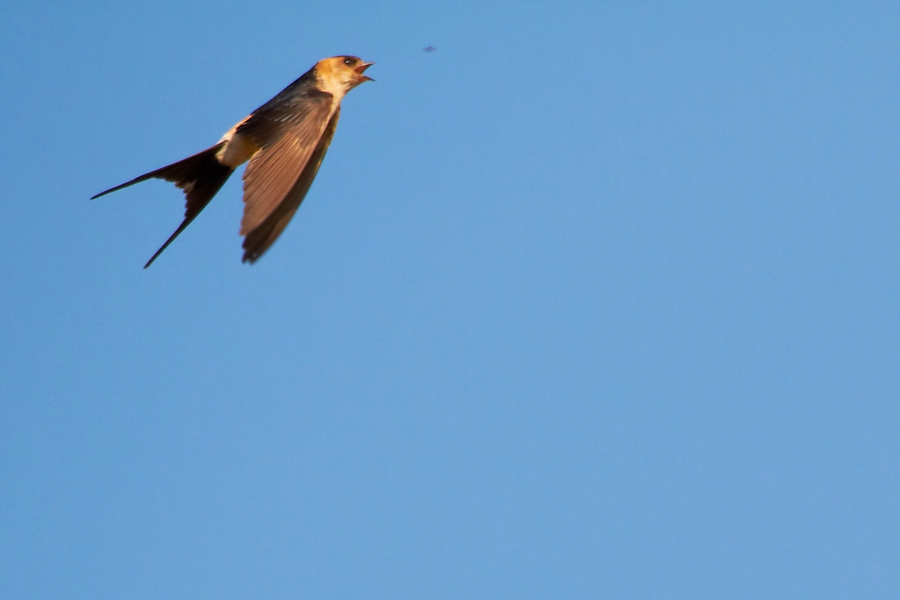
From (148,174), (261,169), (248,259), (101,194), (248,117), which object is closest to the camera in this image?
(248,259)

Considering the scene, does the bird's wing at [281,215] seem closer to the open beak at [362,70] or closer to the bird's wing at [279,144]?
the bird's wing at [279,144]

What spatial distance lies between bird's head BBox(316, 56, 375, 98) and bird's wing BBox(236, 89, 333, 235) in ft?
0.69

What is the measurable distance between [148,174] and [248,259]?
1.28 meters

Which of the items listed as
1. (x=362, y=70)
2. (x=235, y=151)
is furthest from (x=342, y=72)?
(x=235, y=151)

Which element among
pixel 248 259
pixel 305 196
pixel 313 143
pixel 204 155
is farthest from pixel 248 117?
pixel 248 259

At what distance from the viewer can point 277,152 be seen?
14.6ft

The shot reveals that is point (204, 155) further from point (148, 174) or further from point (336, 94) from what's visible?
point (336, 94)

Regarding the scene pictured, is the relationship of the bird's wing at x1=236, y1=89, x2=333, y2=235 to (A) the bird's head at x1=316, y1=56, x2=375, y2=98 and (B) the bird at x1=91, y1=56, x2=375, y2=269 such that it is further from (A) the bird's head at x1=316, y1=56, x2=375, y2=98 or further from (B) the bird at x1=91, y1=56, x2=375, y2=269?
(A) the bird's head at x1=316, y1=56, x2=375, y2=98

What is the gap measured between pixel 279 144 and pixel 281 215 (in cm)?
73

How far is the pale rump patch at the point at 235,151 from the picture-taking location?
480 cm

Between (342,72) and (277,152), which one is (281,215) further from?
(342,72)

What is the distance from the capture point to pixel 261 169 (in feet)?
14.1

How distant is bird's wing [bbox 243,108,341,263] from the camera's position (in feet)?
11.9

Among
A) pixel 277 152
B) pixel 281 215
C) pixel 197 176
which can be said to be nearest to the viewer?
pixel 281 215
